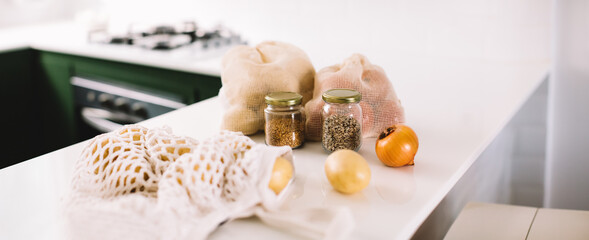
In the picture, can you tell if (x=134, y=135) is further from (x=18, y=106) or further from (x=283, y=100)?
(x=18, y=106)

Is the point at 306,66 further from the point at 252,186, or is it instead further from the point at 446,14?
the point at 446,14

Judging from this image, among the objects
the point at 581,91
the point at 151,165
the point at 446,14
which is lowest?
→ the point at 581,91

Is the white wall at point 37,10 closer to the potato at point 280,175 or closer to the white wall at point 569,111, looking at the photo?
the white wall at point 569,111

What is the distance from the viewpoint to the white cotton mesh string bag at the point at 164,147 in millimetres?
788

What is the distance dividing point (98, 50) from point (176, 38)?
0.31 metres

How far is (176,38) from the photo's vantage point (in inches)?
84.5

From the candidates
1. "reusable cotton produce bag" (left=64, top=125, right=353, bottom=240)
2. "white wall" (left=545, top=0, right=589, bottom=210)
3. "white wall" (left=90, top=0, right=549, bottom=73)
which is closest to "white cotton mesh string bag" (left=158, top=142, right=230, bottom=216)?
"reusable cotton produce bag" (left=64, top=125, right=353, bottom=240)

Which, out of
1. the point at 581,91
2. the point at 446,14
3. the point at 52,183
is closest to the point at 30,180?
the point at 52,183

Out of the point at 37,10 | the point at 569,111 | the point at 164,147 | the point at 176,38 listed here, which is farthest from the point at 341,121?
the point at 37,10

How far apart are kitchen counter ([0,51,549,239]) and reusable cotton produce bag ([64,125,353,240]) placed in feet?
0.11

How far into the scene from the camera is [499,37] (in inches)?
67.1

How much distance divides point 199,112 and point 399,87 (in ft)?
1.85

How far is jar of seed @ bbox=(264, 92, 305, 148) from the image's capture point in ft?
3.16

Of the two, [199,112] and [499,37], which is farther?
[499,37]
